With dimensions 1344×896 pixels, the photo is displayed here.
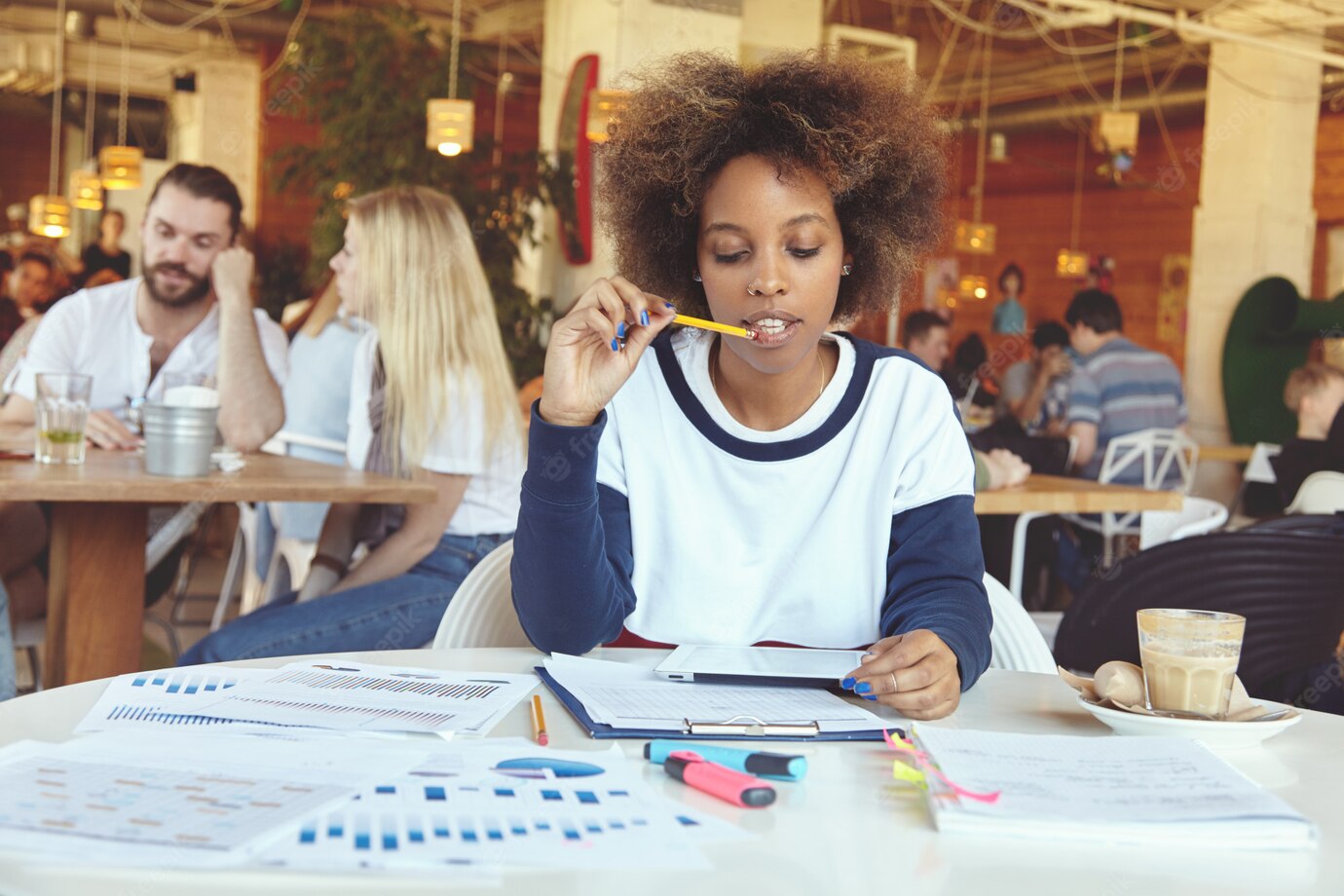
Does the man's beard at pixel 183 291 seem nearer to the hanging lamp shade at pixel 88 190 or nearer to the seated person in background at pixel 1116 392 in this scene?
the seated person in background at pixel 1116 392

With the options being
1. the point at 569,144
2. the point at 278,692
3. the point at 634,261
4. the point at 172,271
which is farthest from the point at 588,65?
the point at 278,692

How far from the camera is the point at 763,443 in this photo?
1.68m

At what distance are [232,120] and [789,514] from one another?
10617 millimetres

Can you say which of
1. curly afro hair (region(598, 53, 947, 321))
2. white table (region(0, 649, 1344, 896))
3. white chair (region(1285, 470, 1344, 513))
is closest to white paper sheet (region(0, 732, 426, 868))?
white table (region(0, 649, 1344, 896))

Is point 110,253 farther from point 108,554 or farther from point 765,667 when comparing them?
point 765,667

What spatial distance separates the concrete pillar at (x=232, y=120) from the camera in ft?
36.4

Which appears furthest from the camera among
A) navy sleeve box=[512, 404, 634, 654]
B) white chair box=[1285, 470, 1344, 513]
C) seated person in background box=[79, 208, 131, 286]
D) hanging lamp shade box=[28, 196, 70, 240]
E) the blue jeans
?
hanging lamp shade box=[28, 196, 70, 240]

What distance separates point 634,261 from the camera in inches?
78.1

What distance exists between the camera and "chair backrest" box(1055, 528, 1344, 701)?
2645mm

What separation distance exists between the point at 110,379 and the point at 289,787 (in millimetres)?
2732

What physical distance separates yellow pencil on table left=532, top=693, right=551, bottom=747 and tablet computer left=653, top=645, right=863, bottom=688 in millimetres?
179

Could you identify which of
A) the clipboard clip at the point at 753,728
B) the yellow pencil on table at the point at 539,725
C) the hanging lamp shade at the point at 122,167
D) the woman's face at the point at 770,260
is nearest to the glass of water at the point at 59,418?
the woman's face at the point at 770,260

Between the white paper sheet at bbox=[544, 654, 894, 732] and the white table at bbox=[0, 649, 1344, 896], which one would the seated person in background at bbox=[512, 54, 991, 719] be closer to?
the white paper sheet at bbox=[544, 654, 894, 732]

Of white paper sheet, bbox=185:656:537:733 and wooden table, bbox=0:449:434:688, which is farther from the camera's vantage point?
wooden table, bbox=0:449:434:688
